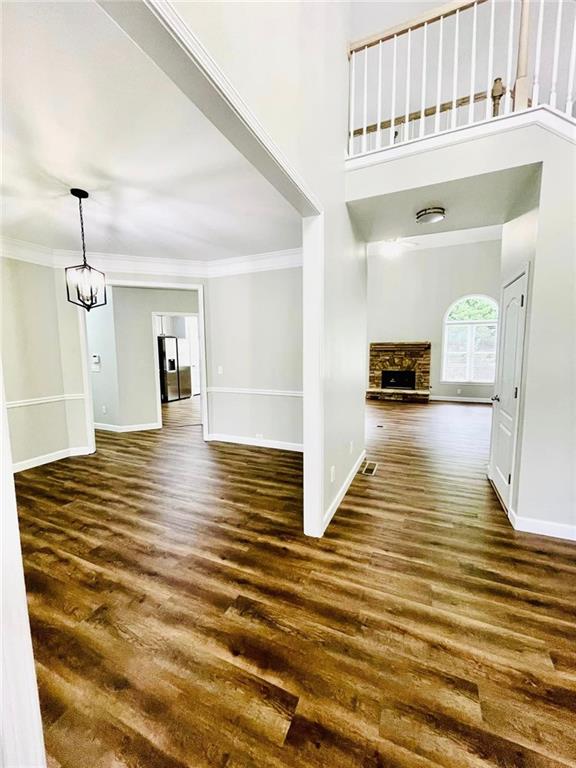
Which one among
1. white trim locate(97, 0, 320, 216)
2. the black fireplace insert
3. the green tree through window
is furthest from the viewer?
the black fireplace insert

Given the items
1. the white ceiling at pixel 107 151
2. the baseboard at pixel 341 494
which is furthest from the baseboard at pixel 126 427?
the baseboard at pixel 341 494

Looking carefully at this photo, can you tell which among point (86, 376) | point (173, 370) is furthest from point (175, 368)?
point (86, 376)

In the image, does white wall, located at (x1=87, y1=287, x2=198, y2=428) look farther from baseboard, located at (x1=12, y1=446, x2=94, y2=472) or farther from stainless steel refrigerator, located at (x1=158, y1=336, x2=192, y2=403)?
stainless steel refrigerator, located at (x1=158, y1=336, x2=192, y2=403)

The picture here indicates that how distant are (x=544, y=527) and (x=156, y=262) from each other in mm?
5230

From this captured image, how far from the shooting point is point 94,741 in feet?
3.95

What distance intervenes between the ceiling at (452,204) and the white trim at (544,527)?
8.42 feet

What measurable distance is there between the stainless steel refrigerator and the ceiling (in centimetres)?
605

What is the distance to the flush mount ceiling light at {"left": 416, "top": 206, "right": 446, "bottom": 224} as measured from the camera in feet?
9.66

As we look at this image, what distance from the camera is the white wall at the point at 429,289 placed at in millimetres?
8062

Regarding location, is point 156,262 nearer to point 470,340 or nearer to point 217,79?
point 217,79

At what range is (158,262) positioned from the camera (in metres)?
4.66

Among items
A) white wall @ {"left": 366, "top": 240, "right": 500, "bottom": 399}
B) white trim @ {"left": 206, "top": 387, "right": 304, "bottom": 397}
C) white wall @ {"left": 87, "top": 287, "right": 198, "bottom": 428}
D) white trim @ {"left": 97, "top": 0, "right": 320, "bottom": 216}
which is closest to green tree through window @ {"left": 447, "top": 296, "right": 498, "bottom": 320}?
white wall @ {"left": 366, "top": 240, "right": 500, "bottom": 399}

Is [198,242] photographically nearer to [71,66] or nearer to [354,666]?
[71,66]

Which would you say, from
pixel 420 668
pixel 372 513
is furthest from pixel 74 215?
pixel 420 668
